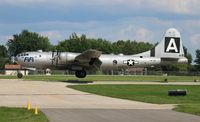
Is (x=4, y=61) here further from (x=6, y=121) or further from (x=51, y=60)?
(x=6, y=121)

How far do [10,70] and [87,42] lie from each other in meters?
41.7

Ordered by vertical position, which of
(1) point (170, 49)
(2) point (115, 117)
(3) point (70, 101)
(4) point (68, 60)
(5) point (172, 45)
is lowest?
(2) point (115, 117)

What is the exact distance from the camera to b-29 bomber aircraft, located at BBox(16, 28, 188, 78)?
50.7 metres

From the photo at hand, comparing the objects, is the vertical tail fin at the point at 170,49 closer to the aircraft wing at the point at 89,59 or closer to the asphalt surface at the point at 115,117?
the aircraft wing at the point at 89,59

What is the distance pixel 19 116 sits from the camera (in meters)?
17.7

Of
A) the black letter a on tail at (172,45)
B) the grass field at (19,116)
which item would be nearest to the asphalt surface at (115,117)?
the grass field at (19,116)

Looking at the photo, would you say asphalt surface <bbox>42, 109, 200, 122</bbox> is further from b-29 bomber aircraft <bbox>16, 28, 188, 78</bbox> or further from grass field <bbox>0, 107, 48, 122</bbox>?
b-29 bomber aircraft <bbox>16, 28, 188, 78</bbox>

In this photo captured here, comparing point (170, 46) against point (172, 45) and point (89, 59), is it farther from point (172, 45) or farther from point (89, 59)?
point (89, 59)

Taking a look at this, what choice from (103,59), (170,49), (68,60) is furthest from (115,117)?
(170,49)

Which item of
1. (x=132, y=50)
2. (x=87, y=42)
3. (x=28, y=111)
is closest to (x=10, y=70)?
(x=87, y=42)

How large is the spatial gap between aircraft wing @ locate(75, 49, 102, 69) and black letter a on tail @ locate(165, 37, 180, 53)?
1014 cm

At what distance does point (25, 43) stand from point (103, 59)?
101m

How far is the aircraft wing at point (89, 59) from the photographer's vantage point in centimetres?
4928

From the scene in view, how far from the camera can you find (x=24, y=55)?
51969 millimetres
